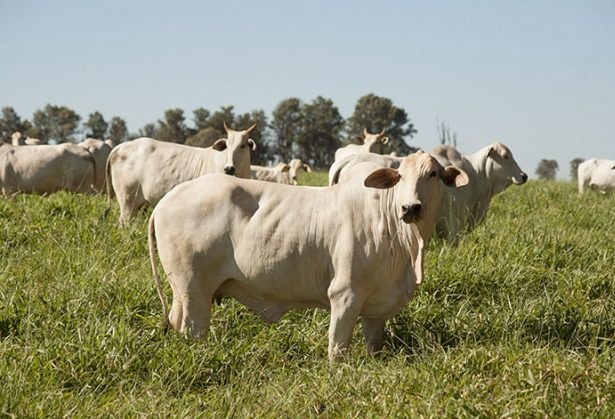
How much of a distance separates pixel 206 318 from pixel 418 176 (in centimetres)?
179

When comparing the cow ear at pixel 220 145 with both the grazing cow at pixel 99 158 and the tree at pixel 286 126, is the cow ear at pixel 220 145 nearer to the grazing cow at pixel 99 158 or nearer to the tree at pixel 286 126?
the grazing cow at pixel 99 158

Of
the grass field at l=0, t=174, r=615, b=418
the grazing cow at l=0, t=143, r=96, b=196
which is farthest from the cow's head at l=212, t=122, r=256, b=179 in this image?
the grazing cow at l=0, t=143, r=96, b=196

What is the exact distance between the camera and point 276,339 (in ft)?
18.2

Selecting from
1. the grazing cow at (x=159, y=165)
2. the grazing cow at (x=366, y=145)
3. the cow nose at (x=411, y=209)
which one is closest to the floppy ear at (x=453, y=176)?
the cow nose at (x=411, y=209)

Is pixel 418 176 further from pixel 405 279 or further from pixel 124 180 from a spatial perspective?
pixel 124 180

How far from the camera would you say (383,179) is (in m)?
5.30

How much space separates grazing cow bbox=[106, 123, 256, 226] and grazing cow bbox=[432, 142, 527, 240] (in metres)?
2.95

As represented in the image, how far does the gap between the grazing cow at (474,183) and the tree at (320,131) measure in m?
58.0

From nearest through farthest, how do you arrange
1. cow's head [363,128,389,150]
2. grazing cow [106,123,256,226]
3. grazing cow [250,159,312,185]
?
1. grazing cow [106,123,256,226]
2. cow's head [363,128,389,150]
3. grazing cow [250,159,312,185]

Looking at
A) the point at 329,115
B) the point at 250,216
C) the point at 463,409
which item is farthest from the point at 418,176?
the point at 329,115

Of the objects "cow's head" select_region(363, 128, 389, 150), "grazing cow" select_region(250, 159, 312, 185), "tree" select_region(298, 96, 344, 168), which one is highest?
"cow's head" select_region(363, 128, 389, 150)

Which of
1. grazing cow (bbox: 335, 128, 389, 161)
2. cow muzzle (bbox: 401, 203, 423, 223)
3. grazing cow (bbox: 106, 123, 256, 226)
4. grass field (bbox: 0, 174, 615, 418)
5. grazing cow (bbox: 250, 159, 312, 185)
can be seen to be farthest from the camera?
grazing cow (bbox: 250, 159, 312, 185)

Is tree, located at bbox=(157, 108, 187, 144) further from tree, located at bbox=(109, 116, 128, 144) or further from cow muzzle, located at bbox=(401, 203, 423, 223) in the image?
cow muzzle, located at bbox=(401, 203, 423, 223)

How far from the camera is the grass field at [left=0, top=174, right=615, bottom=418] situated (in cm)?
421
